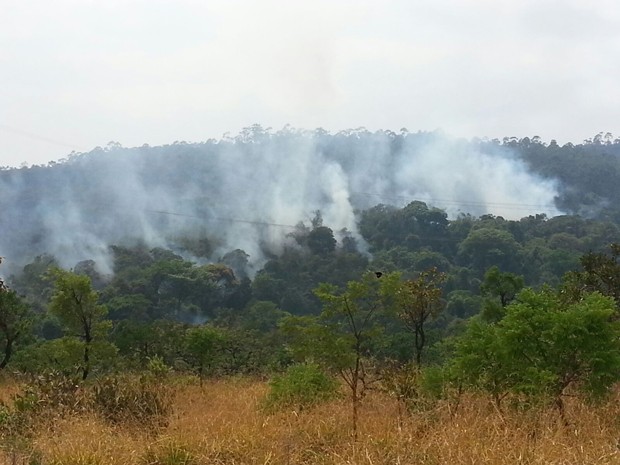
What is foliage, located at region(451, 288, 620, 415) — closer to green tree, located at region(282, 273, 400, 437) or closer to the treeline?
green tree, located at region(282, 273, 400, 437)

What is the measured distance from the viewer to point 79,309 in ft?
31.5

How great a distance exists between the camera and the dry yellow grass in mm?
4523

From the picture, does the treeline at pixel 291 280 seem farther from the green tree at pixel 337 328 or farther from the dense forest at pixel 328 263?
the green tree at pixel 337 328

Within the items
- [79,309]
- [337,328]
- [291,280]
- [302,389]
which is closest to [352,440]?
[337,328]

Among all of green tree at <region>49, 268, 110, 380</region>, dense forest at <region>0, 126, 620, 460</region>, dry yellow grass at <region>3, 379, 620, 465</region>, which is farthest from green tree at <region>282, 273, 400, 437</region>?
green tree at <region>49, 268, 110, 380</region>

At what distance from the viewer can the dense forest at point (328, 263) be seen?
6434 millimetres

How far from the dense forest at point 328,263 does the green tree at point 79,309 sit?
1.0 inches

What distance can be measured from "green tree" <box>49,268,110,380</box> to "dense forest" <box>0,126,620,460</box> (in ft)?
0.08

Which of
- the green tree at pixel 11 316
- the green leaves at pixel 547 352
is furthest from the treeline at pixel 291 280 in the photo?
the green leaves at pixel 547 352

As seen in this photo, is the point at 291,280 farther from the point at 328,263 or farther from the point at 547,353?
the point at 547,353

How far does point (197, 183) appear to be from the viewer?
208 feet

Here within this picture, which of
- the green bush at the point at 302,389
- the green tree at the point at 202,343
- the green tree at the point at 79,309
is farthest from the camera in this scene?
the green tree at the point at 202,343

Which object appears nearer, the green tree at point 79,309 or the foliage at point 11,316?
the green tree at point 79,309

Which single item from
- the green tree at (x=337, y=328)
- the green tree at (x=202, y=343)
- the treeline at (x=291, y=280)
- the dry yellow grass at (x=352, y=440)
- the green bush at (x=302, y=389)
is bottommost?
the treeline at (x=291, y=280)
